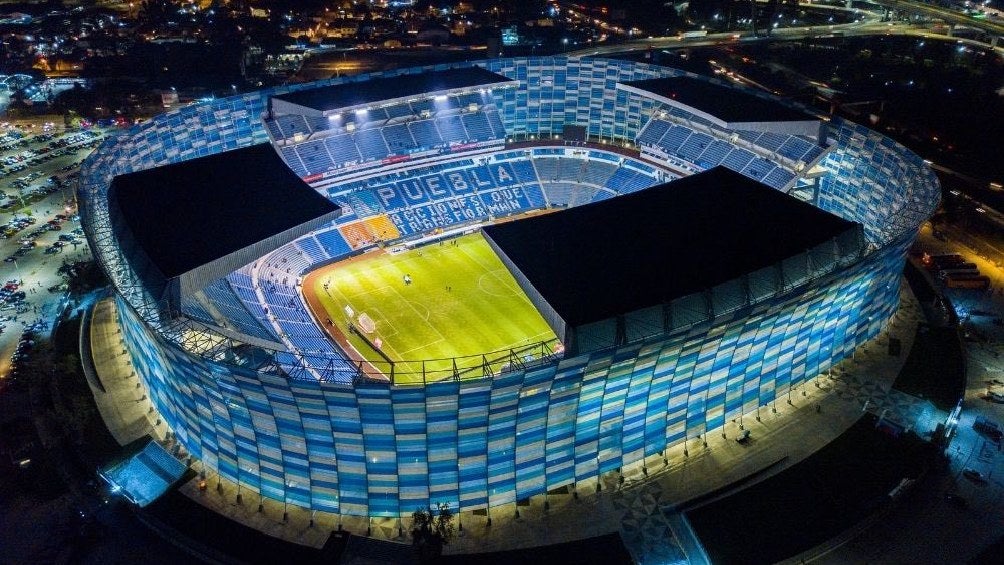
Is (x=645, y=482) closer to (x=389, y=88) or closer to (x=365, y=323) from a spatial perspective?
(x=365, y=323)

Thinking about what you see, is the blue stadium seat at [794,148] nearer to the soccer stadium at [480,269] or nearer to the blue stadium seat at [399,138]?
the soccer stadium at [480,269]

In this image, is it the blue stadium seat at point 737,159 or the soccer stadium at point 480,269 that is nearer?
the soccer stadium at point 480,269

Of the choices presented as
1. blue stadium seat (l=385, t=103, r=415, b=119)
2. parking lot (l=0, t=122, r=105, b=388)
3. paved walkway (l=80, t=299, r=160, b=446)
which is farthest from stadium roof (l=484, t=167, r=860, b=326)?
parking lot (l=0, t=122, r=105, b=388)

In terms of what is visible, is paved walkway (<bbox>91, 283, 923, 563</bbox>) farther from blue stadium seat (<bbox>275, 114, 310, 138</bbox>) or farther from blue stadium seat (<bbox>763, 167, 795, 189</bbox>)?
blue stadium seat (<bbox>275, 114, 310, 138</bbox>)

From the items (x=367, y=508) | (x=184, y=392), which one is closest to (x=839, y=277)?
(x=367, y=508)

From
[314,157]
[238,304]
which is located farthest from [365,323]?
[314,157]

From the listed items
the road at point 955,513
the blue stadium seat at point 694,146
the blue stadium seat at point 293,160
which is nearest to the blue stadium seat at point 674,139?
the blue stadium seat at point 694,146
